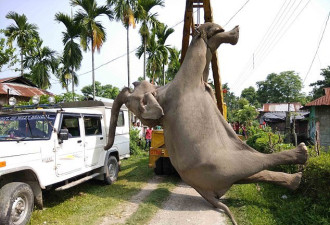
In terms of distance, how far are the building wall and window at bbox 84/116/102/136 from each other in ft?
45.5

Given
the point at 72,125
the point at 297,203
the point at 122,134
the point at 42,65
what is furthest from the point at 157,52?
the point at 297,203

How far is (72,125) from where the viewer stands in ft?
23.3

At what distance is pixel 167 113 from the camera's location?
1955 mm

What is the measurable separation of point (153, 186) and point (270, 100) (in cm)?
5874

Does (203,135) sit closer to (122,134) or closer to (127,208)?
(127,208)

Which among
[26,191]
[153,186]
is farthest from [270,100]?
[26,191]

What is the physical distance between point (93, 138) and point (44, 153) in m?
2.11

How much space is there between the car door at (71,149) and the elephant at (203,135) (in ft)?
15.6

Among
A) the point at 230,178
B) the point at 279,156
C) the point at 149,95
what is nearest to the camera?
the point at 230,178

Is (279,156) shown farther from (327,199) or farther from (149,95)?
(327,199)

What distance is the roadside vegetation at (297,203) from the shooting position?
5.23m

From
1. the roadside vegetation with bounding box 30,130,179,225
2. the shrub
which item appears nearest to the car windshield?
the roadside vegetation with bounding box 30,130,179,225

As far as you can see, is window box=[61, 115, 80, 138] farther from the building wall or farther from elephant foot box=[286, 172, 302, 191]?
the building wall

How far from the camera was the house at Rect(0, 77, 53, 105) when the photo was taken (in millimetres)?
18734
